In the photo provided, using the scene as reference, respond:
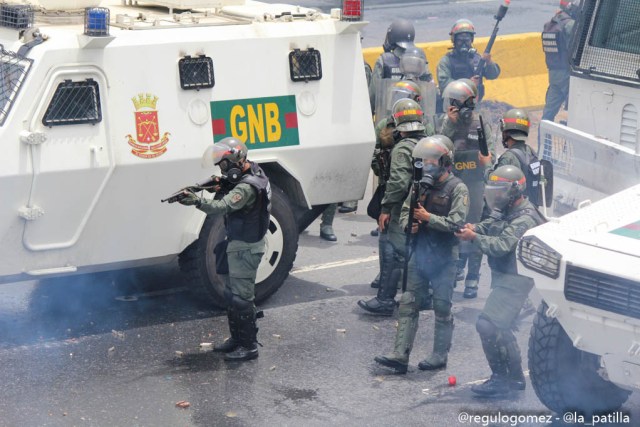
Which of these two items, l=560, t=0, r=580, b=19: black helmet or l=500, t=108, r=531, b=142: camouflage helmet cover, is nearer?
l=500, t=108, r=531, b=142: camouflage helmet cover

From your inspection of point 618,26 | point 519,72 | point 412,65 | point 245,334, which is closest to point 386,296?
point 245,334

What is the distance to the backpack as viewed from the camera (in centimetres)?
907

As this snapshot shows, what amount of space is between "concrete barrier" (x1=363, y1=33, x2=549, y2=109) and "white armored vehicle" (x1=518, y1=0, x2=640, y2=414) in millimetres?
7455

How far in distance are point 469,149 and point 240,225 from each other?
2546 mm

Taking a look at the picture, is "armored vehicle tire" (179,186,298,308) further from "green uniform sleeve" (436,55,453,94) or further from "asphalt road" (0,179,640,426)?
"green uniform sleeve" (436,55,453,94)

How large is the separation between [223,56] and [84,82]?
46.3 inches

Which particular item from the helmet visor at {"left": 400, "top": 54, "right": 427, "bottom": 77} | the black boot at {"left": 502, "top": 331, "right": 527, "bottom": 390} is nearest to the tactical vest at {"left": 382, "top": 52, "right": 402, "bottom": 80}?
the helmet visor at {"left": 400, "top": 54, "right": 427, "bottom": 77}

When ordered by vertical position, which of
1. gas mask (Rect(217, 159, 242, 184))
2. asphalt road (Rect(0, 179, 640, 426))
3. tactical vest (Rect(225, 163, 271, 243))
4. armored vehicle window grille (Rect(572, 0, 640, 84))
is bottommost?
asphalt road (Rect(0, 179, 640, 426))

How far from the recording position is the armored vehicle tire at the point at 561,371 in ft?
24.8

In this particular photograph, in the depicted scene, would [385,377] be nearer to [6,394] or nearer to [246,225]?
[246,225]

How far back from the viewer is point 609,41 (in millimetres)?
9500

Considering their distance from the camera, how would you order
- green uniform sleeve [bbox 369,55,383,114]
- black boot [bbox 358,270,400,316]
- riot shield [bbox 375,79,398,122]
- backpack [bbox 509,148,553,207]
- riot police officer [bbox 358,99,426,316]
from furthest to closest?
1. green uniform sleeve [bbox 369,55,383,114]
2. riot shield [bbox 375,79,398,122]
3. black boot [bbox 358,270,400,316]
4. riot police officer [bbox 358,99,426,316]
5. backpack [bbox 509,148,553,207]

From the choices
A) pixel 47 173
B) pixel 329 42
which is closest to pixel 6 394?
pixel 47 173

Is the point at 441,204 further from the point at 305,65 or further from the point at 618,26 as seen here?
the point at 618,26
